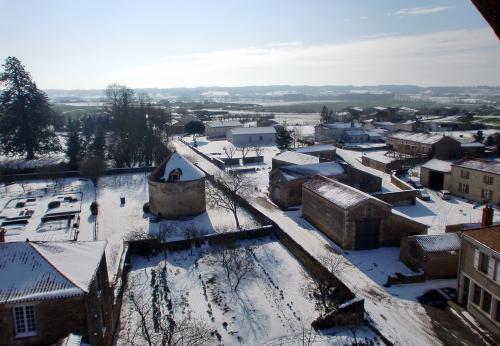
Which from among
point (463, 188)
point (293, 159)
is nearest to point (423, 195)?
point (463, 188)

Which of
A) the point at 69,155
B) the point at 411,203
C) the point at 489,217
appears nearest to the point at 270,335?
the point at 489,217

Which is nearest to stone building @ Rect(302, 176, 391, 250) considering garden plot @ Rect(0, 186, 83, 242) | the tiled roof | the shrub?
the tiled roof

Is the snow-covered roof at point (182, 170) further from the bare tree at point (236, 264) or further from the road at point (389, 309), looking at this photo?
the road at point (389, 309)

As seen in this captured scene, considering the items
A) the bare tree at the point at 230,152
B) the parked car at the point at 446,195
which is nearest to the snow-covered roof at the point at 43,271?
the parked car at the point at 446,195

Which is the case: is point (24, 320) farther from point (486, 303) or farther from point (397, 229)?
point (397, 229)

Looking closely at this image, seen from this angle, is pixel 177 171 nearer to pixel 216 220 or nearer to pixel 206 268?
pixel 216 220

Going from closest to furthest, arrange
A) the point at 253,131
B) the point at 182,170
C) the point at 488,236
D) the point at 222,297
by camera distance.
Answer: the point at 488,236 < the point at 222,297 < the point at 182,170 < the point at 253,131

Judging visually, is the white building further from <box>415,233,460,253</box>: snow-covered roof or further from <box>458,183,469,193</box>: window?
<box>415,233,460,253</box>: snow-covered roof
